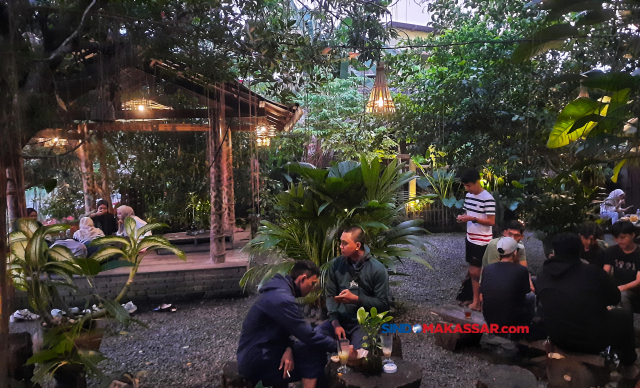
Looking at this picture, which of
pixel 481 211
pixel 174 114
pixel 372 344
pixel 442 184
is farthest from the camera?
pixel 442 184

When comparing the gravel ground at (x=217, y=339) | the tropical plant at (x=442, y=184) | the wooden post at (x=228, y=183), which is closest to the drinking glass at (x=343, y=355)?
the gravel ground at (x=217, y=339)

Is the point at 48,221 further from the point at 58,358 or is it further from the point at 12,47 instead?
the point at 12,47

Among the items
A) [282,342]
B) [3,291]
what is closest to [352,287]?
[282,342]

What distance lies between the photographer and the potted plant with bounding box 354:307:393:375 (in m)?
2.26

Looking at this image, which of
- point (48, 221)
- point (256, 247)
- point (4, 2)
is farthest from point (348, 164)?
point (4, 2)

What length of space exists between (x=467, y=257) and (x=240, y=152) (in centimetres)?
261

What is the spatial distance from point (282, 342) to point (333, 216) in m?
1.67

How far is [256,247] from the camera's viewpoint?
4.07 metres

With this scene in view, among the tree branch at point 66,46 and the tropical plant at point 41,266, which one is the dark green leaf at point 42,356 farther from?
the tree branch at point 66,46

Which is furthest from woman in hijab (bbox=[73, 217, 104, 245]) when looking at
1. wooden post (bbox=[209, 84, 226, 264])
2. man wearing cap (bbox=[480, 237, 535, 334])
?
man wearing cap (bbox=[480, 237, 535, 334])

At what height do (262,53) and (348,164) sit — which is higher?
(262,53)

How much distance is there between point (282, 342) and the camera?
2.35m

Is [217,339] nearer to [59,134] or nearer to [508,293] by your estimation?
[59,134]

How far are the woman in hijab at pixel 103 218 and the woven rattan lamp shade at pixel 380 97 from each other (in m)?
2.86
